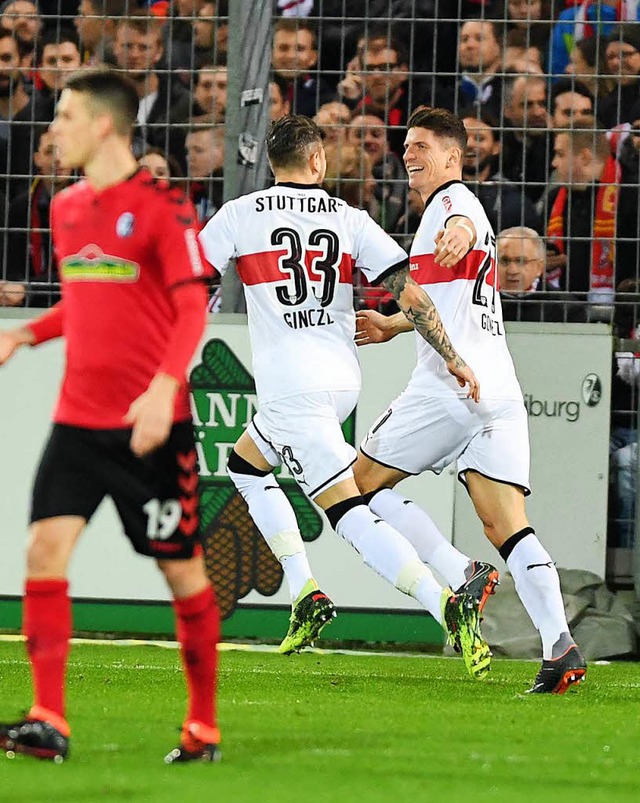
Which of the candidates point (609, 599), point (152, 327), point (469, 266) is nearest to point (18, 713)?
point (152, 327)

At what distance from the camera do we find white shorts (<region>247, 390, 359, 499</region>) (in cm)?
627

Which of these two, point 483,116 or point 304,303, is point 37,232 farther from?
point 304,303

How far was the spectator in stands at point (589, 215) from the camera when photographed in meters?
8.57

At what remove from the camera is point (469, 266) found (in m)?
6.32

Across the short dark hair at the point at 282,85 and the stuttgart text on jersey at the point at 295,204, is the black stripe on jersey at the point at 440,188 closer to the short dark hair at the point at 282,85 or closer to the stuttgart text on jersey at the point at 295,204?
the stuttgart text on jersey at the point at 295,204

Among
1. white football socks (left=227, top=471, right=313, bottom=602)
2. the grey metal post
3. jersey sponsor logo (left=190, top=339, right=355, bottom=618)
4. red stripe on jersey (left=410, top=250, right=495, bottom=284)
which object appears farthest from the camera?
the grey metal post

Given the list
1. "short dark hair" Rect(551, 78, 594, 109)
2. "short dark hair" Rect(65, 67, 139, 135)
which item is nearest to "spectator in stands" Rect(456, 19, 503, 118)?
"short dark hair" Rect(551, 78, 594, 109)

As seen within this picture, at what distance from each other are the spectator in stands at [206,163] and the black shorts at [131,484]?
5.03 meters

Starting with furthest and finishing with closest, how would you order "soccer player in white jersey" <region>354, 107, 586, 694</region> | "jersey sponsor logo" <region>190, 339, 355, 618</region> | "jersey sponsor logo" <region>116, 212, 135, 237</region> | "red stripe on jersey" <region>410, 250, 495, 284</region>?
1. "jersey sponsor logo" <region>190, 339, 355, 618</region>
2. "red stripe on jersey" <region>410, 250, 495, 284</region>
3. "soccer player in white jersey" <region>354, 107, 586, 694</region>
4. "jersey sponsor logo" <region>116, 212, 135, 237</region>

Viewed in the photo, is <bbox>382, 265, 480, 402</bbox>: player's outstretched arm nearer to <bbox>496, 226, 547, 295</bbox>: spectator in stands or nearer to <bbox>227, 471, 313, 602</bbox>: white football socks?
<bbox>227, 471, 313, 602</bbox>: white football socks

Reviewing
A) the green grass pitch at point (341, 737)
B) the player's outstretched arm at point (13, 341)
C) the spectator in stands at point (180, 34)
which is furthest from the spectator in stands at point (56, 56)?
the player's outstretched arm at point (13, 341)

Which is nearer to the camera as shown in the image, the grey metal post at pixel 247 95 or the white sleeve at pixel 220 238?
the white sleeve at pixel 220 238

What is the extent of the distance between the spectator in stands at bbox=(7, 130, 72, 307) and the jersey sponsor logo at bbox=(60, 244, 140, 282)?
190 inches

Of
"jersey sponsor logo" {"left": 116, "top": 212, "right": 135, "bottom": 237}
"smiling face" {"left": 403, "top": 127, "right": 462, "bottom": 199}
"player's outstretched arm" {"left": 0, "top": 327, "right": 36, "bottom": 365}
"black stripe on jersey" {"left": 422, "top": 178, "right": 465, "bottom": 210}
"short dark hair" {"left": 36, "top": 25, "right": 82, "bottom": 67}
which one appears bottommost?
"player's outstretched arm" {"left": 0, "top": 327, "right": 36, "bottom": 365}
